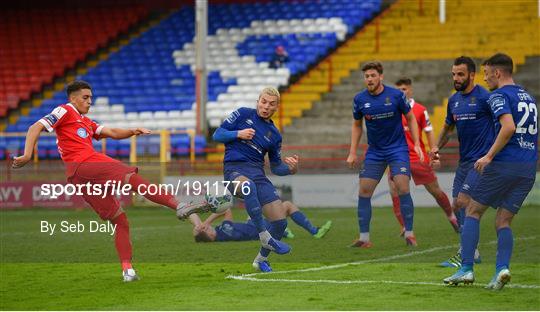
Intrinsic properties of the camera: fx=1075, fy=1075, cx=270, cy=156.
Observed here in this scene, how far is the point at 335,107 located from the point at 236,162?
18819 mm

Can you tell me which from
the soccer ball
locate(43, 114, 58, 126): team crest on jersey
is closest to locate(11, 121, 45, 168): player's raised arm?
locate(43, 114, 58, 126): team crest on jersey

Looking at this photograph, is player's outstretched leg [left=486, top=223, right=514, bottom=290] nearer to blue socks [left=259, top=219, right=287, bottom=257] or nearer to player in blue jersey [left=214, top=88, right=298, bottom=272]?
player in blue jersey [left=214, top=88, right=298, bottom=272]

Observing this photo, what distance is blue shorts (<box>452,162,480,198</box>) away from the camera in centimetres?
1133

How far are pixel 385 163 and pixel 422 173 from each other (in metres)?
1.96

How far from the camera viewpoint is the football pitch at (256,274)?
8.88 meters

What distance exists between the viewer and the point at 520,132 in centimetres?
935

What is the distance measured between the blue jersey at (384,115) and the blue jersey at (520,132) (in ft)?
14.1

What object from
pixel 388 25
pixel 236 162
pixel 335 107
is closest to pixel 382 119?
pixel 236 162

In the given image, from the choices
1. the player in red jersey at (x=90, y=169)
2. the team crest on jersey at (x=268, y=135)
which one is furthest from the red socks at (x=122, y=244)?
the team crest on jersey at (x=268, y=135)

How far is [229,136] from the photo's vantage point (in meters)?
11.0

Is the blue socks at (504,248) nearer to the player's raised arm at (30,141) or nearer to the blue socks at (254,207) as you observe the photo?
the blue socks at (254,207)

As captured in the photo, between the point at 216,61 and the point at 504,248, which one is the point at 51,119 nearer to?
the point at 504,248

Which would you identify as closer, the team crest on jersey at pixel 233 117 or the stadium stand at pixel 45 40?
the team crest on jersey at pixel 233 117

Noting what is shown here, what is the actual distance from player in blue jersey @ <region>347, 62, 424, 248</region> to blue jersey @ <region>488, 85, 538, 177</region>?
4.23 meters
